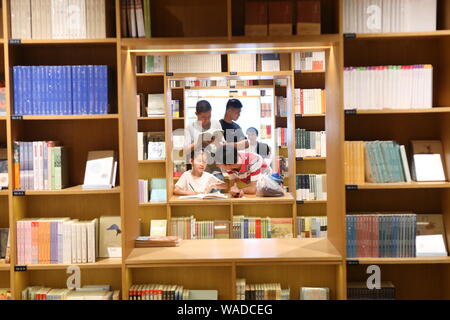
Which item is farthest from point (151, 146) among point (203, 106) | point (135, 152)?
point (135, 152)

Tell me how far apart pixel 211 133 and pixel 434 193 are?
10.6 feet

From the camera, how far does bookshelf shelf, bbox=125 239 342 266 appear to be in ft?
10.2

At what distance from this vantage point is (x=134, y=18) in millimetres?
3074

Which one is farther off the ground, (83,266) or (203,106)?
(203,106)

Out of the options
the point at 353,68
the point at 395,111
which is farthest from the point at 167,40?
the point at 395,111

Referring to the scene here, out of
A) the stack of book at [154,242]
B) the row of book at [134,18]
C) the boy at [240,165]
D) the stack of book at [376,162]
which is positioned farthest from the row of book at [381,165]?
the boy at [240,165]

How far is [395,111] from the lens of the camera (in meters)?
3.05

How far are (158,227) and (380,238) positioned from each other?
3.03 meters

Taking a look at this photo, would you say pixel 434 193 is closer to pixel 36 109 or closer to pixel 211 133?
pixel 36 109

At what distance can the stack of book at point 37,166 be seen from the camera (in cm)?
315

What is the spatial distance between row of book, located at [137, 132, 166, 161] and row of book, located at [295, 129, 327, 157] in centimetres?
155

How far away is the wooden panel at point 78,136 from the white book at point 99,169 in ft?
0.46

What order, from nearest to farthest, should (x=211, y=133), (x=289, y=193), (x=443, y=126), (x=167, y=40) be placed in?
1. (x=167, y=40)
2. (x=443, y=126)
3. (x=289, y=193)
4. (x=211, y=133)

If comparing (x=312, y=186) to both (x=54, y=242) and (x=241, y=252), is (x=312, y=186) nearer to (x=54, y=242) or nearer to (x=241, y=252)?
(x=241, y=252)
